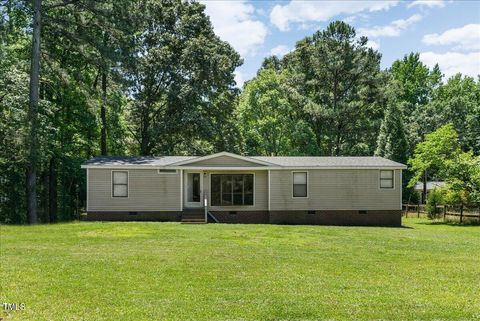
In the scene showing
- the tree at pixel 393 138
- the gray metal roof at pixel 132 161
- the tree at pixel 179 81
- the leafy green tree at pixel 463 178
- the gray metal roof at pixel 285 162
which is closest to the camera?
the gray metal roof at pixel 132 161

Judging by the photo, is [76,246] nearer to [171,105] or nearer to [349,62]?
[171,105]

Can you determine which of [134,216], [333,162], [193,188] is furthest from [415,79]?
[134,216]

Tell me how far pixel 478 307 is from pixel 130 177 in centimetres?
1820

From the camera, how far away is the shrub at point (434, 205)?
29.0 m

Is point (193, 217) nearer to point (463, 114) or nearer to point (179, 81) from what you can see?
point (179, 81)

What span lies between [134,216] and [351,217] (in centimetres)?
1075

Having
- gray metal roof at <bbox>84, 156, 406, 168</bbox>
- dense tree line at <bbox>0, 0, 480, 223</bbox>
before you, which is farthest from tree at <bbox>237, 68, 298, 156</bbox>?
gray metal roof at <bbox>84, 156, 406, 168</bbox>

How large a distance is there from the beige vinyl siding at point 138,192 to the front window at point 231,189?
1.95 meters

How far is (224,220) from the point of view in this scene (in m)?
23.8

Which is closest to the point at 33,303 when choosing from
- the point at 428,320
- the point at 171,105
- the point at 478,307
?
the point at 428,320

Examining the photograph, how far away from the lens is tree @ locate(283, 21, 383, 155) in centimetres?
3991

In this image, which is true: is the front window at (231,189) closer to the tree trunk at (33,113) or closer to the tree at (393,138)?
the tree trunk at (33,113)

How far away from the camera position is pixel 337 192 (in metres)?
24.0

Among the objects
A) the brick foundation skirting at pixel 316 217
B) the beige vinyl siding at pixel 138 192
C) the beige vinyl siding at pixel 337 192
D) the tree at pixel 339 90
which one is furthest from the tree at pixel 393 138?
the beige vinyl siding at pixel 138 192
